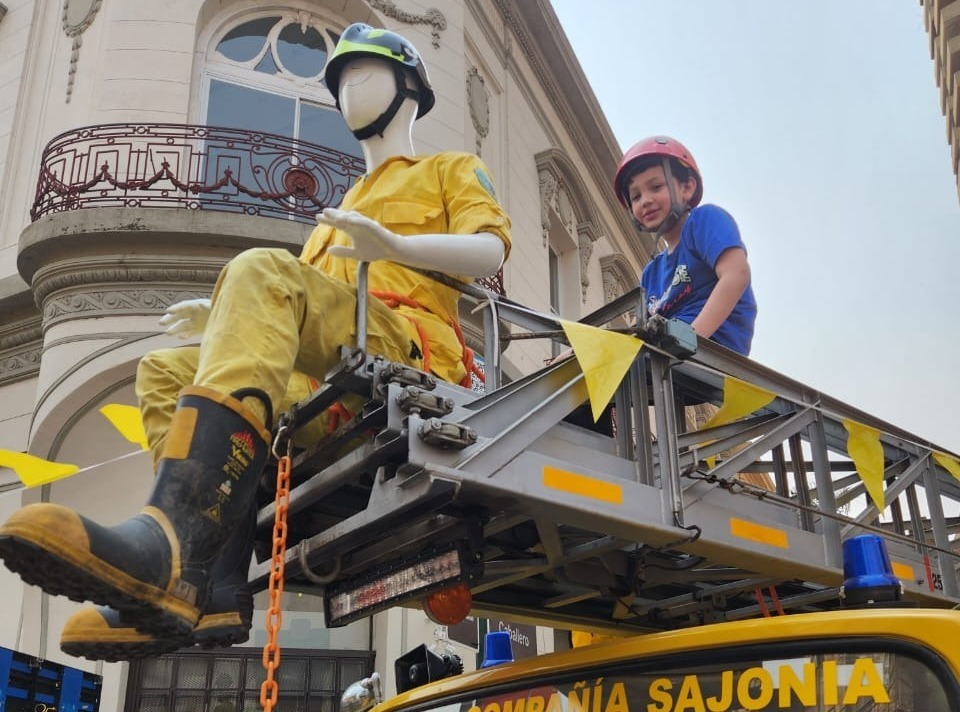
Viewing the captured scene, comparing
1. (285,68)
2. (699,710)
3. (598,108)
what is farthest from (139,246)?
(598,108)

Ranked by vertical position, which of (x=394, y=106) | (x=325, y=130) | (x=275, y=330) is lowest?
(x=275, y=330)

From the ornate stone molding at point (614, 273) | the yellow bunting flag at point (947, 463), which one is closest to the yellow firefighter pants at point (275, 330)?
the yellow bunting flag at point (947, 463)

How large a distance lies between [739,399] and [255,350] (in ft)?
5.11

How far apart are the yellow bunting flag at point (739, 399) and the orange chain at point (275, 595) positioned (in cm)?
140

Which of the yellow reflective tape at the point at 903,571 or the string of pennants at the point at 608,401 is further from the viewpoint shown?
the yellow reflective tape at the point at 903,571

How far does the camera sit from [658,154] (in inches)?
184

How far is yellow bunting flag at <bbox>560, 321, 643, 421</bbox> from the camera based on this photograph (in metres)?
2.94

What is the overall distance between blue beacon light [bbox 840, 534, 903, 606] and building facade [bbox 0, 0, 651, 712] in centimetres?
513

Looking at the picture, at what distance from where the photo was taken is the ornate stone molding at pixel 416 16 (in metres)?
11.6

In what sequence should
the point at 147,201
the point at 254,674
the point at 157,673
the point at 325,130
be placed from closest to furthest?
the point at 157,673, the point at 254,674, the point at 147,201, the point at 325,130

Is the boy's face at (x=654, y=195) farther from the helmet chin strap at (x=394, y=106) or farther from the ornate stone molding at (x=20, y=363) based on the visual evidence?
the ornate stone molding at (x=20, y=363)

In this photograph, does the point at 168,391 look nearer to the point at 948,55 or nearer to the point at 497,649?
the point at 497,649

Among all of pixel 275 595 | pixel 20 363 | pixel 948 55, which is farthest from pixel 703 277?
pixel 948 55

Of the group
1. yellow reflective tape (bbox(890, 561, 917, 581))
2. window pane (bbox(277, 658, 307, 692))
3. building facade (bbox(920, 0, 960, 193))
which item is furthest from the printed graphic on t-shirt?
building facade (bbox(920, 0, 960, 193))
